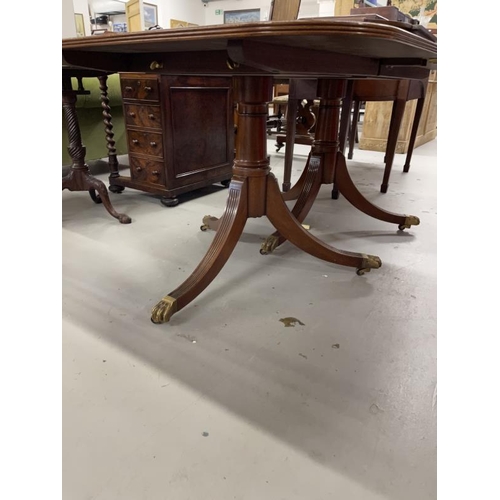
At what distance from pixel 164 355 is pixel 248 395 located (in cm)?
23

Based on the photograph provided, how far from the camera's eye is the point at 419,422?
73 centimetres

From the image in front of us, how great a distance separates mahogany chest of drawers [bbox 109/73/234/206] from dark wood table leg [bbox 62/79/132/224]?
0.26 metres

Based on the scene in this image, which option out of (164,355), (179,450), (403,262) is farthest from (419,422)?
(403,262)

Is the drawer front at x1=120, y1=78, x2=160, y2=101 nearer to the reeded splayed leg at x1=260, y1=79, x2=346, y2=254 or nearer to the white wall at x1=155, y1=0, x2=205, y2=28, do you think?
the reeded splayed leg at x1=260, y1=79, x2=346, y2=254

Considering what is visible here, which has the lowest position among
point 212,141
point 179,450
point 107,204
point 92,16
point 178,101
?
point 179,450

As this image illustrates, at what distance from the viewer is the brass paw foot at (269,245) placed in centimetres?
144

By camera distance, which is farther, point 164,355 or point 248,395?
point 164,355

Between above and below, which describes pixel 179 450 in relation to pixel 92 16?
below

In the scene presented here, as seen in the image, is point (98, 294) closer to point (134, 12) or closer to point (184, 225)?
point (184, 225)

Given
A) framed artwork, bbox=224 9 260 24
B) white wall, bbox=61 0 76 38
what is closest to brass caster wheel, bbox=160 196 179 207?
white wall, bbox=61 0 76 38

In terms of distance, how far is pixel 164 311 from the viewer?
3.23 ft

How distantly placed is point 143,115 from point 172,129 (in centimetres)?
16

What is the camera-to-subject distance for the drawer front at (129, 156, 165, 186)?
191 centimetres

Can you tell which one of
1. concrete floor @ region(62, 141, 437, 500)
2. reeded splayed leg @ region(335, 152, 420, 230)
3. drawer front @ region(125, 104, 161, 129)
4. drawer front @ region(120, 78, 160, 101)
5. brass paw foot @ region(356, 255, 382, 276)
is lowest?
concrete floor @ region(62, 141, 437, 500)
